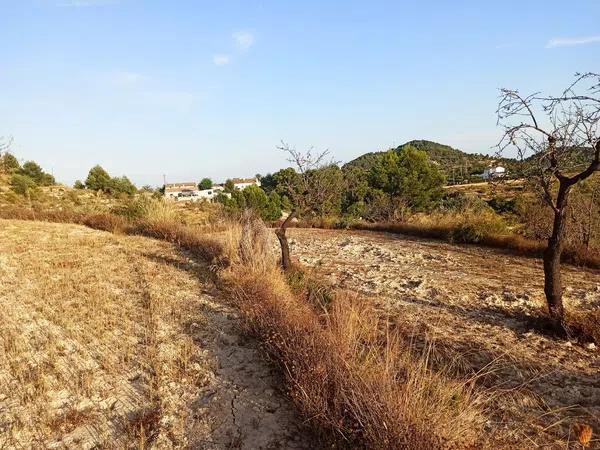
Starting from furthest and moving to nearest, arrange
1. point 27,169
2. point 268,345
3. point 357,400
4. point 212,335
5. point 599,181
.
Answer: point 27,169, point 599,181, point 212,335, point 268,345, point 357,400

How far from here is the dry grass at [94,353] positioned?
3.05 meters

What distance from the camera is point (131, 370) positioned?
12.9 ft

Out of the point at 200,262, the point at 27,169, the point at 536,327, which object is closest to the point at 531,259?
the point at 536,327

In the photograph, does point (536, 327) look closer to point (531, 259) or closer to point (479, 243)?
point (531, 259)

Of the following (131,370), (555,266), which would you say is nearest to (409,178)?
(555,266)

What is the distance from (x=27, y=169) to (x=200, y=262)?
25.2 meters

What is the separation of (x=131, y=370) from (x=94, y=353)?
64cm

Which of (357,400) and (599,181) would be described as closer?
(357,400)

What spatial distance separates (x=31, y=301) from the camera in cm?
595

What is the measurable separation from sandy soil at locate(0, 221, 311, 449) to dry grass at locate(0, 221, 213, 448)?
1 centimetres

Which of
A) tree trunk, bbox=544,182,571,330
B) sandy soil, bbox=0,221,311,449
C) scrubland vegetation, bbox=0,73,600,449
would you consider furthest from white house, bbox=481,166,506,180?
sandy soil, bbox=0,221,311,449

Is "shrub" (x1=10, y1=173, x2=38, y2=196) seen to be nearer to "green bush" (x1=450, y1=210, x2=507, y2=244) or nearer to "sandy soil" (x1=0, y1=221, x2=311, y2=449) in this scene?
"sandy soil" (x1=0, y1=221, x2=311, y2=449)

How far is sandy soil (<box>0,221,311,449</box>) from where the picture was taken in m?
3.00

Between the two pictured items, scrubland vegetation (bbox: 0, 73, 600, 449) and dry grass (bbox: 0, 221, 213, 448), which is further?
dry grass (bbox: 0, 221, 213, 448)
